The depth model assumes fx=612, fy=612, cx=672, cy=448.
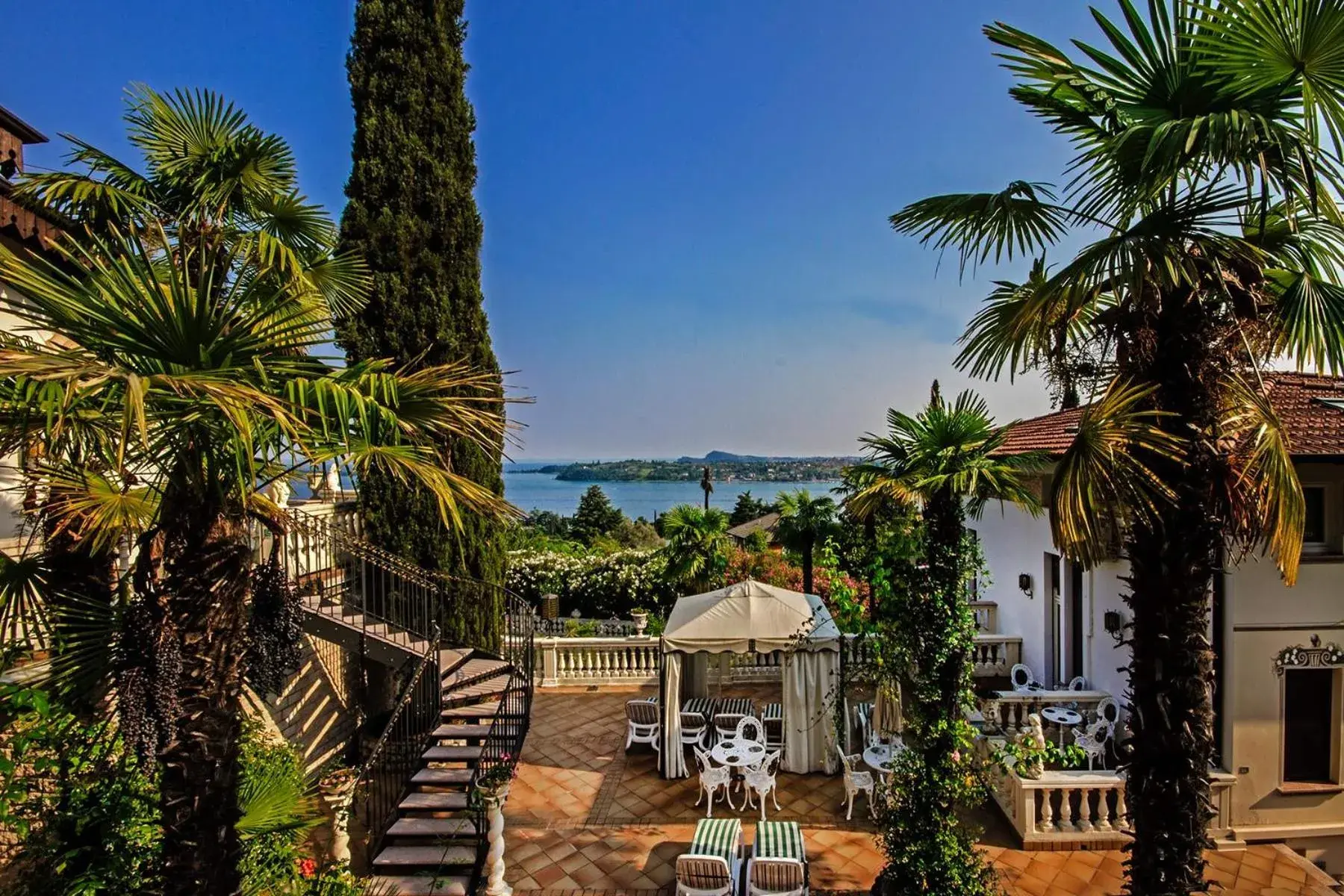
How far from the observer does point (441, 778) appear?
25.1ft

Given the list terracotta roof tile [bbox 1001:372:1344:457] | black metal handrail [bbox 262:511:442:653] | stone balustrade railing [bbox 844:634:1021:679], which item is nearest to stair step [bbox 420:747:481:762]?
black metal handrail [bbox 262:511:442:653]

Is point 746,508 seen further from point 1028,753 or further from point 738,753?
point 1028,753

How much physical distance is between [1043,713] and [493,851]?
791cm

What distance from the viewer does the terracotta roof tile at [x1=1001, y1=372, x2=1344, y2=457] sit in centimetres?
748

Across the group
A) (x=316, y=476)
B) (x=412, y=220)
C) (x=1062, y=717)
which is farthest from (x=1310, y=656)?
(x=412, y=220)

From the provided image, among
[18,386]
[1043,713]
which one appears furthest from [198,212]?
[1043,713]

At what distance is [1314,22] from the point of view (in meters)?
2.85

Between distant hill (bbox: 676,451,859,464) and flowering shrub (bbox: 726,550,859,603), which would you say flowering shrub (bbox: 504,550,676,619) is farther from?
distant hill (bbox: 676,451,859,464)

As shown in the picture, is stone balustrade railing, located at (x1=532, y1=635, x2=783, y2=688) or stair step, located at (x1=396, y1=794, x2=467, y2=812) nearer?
stair step, located at (x1=396, y1=794, x2=467, y2=812)

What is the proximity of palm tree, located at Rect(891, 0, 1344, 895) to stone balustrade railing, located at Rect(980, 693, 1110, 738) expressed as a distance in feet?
18.5

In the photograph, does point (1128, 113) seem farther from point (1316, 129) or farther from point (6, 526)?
point (6, 526)

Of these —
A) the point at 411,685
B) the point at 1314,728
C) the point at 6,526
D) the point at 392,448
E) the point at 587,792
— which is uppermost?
the point at 392,448

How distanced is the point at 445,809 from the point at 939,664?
5.80 m

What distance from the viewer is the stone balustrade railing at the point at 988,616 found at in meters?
12.9
